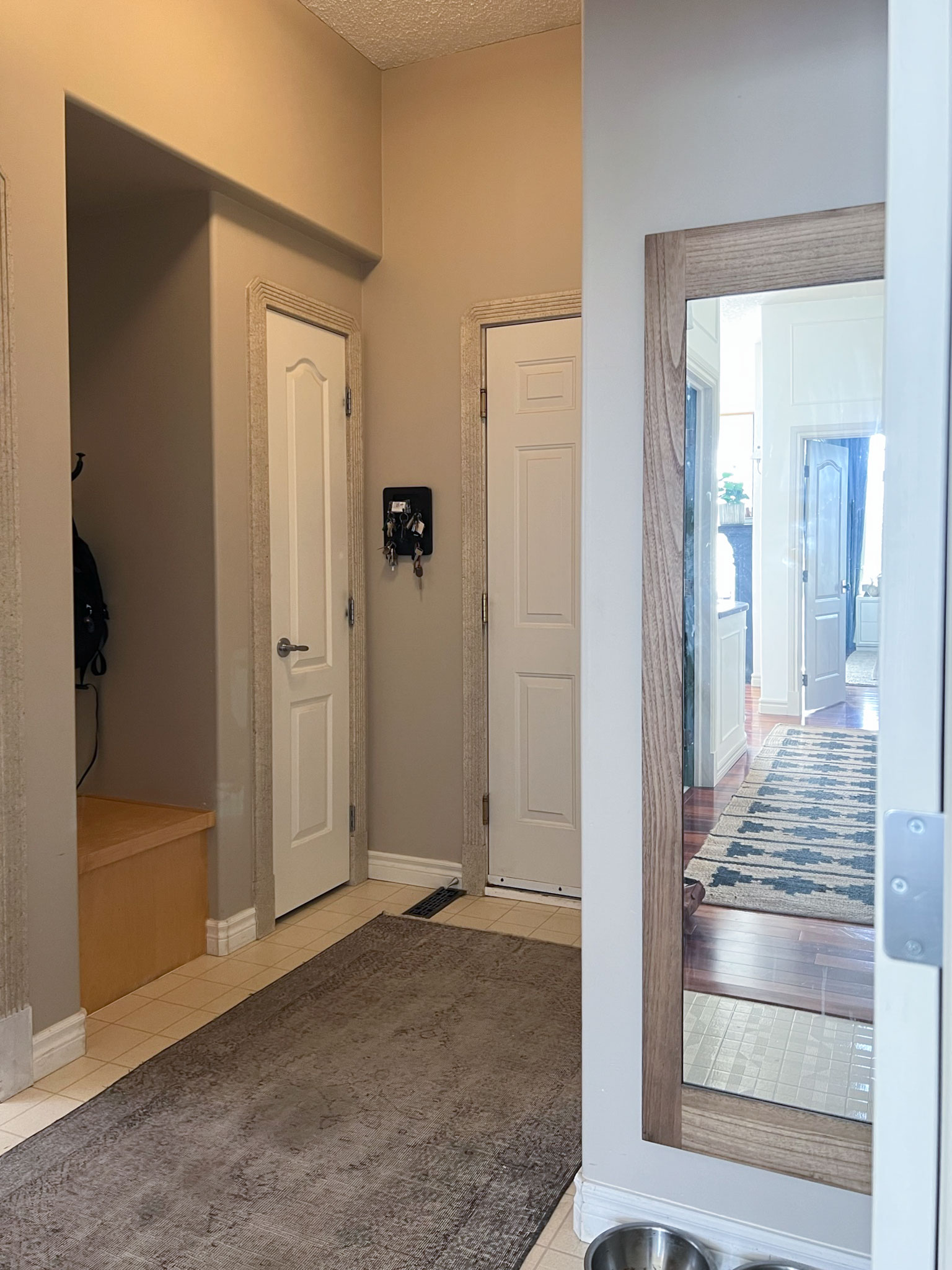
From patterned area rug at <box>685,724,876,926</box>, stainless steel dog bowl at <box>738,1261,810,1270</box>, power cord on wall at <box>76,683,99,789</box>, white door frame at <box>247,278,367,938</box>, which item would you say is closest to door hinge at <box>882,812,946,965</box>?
patterned area rug at <box>685,724,876,926</box>

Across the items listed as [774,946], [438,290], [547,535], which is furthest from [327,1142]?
[438,290]

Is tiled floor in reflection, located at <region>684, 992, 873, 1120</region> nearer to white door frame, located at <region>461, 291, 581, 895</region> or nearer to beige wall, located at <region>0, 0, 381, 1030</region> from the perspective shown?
beige wall, located at <region>0, 0, 381, 1030</region>

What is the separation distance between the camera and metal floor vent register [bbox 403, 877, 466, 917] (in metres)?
3.94

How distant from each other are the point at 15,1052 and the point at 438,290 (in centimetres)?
303

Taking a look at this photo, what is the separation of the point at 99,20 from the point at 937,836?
3.03 meters

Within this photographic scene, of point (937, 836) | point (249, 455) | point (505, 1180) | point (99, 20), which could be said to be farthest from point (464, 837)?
point (937, 836)

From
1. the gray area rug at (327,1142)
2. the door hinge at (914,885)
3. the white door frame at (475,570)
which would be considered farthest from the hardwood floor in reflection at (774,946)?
the white door frame at (475,570)

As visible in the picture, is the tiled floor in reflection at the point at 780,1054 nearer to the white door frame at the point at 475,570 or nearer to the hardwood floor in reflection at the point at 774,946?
the hardwood floor in reflection at the point at 774,946

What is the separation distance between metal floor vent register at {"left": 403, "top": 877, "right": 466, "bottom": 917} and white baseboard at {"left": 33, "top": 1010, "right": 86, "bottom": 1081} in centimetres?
136

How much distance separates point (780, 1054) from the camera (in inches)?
72.7

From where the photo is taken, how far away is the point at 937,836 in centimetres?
80

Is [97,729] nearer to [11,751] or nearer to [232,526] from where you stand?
[232,526]

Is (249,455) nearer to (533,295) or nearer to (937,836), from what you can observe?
(533,295)

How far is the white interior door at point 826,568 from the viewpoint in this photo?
1734mm
